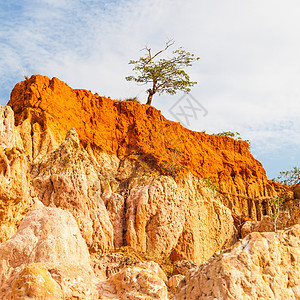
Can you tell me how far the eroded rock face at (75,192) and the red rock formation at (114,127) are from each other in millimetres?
1913

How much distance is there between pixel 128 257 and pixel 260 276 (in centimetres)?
992

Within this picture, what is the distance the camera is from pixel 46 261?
9117 mm

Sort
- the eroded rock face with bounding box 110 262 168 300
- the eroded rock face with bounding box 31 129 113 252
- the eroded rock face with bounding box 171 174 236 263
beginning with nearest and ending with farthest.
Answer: the eroded rock face with bounding box 110 262 168 300, the eroded rock face with bounding box 31 129 113 252, the eroded rock face with bounding box 171 174 236 263

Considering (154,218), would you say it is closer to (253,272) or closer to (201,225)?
(201,225)

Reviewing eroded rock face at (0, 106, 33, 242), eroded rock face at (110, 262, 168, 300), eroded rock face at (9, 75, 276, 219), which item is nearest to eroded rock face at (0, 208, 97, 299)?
eroded rock face at (0, 106, 33, 242)

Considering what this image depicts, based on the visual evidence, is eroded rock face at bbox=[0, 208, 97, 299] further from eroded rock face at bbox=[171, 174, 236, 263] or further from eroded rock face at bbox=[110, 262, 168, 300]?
eroded rock face at bbox=[171, 174, 236, 263]

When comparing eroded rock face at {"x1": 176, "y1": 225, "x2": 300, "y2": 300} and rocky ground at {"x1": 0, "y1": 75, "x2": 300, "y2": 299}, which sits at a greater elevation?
rocky ground at {"x1": 0, "y1": 75, "x2": 300, "y2": 299}

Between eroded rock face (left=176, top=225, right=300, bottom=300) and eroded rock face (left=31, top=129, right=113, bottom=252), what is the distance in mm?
10085

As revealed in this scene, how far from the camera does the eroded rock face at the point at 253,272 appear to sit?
4.36 m

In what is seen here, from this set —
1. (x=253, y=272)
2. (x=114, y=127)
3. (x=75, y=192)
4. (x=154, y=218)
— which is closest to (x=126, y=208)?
(x=154, y=218)

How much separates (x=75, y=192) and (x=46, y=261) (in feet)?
19.0

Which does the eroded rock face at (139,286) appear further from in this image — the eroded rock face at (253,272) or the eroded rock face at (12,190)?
the eroded rock face at (12,190)

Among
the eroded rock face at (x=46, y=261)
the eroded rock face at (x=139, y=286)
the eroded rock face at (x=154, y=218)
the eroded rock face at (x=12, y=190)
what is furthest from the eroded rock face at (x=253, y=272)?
the eroded rock face at (x=154, y=218)

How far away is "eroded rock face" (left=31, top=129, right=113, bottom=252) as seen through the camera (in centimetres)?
1459
